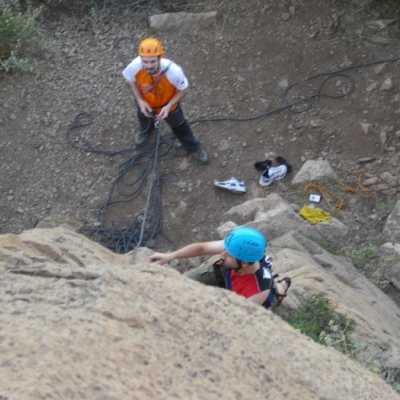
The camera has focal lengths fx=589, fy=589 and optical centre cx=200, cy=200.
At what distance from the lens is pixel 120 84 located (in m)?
7.76

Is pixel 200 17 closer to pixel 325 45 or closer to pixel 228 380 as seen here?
pixel 325 45

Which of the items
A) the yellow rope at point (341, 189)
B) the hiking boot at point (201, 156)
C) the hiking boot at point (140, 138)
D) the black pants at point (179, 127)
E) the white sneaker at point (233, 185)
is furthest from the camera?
the hiking boot at point (140, 138)

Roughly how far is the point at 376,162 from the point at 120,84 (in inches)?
134

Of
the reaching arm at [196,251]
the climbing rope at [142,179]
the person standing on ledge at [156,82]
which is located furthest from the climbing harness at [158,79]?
the reaching arm at [196,251]

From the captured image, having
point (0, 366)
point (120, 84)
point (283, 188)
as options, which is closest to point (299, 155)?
point (283, 188)

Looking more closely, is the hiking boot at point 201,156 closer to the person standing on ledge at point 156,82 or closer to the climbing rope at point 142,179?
the climbing rope at point 142,179

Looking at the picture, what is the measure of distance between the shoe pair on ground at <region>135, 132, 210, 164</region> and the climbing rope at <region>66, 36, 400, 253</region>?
10 cm

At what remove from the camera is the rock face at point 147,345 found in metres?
2.14

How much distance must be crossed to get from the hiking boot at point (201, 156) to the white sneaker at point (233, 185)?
1.14ft

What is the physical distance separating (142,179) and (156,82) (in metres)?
1.45

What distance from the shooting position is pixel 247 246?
368 centimetres

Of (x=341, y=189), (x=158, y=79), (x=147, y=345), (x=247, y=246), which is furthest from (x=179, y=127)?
(x=147, y=345)

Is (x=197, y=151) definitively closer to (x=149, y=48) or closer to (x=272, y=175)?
(x=272, y=175)

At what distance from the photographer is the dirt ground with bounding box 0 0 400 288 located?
6770 millimetres
